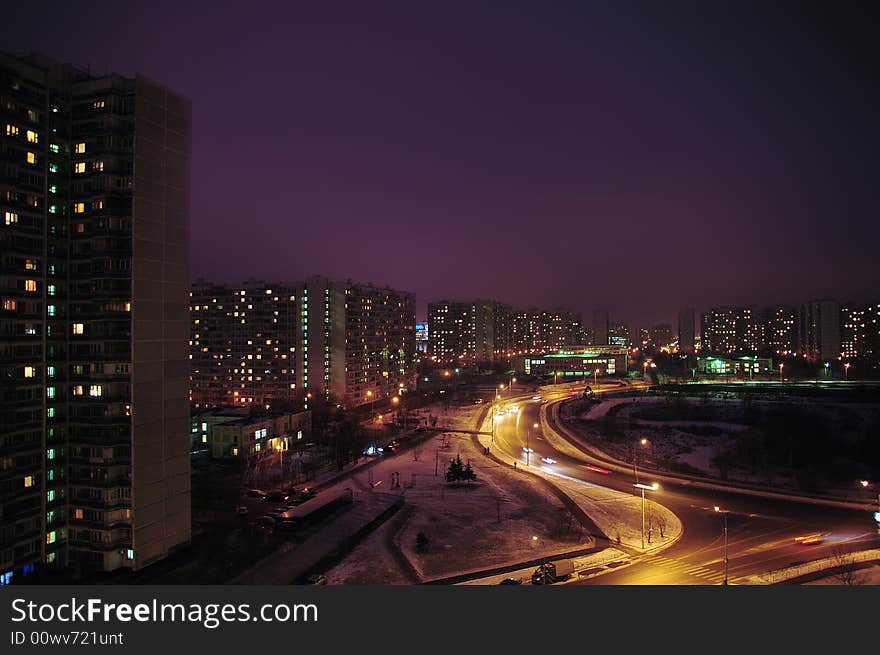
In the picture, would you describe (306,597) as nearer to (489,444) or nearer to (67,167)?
(67,167)

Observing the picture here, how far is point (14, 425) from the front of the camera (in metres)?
16.2

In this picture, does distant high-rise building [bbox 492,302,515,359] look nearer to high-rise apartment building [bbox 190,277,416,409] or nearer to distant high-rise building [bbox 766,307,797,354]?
distant high-rise building [bbox 766,307,797,354]

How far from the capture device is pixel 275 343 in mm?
50500

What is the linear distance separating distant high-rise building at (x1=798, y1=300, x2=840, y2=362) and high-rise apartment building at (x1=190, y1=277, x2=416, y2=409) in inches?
3152

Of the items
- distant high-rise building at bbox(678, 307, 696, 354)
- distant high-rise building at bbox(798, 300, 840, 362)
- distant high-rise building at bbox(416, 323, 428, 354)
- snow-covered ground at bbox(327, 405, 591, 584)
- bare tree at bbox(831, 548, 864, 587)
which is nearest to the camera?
bare tree at bbox(831, 548, 864, 587)

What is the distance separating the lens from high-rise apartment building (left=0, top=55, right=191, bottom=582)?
16.7m

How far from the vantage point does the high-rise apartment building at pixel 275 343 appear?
166ft

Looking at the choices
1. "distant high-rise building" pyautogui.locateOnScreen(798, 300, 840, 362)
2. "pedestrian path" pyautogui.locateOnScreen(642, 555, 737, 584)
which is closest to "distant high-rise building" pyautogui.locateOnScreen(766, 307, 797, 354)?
"distant high-rise building" pyautogui.locateOnScreen(798, 300, 840, 362)

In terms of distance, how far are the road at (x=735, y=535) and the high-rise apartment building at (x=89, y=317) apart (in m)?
15.2

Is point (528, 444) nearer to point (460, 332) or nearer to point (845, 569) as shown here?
point (845, 569)

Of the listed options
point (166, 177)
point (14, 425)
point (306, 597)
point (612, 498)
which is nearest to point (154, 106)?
point (166, 177)

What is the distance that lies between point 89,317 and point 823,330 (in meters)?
106

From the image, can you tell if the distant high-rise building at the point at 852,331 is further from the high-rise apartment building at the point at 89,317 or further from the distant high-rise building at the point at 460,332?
the high-rise apartment building at the point at 89,317

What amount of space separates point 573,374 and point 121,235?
76.3 meters
